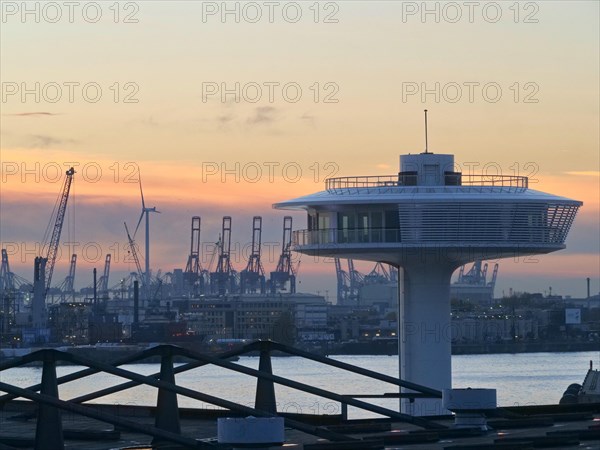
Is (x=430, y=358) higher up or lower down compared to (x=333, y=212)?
lower down

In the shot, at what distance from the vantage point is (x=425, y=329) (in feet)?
188

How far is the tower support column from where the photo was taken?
187ft

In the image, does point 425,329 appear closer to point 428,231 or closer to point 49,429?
point 428,231

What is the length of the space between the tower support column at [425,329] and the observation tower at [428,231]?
0.12 feet

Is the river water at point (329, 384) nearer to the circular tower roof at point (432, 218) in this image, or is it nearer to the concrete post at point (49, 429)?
the circular tower roof at point (432, 218)

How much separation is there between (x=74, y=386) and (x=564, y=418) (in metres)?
106

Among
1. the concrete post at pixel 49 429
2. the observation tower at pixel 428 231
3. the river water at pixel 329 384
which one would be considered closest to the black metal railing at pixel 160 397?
the concrete post at pixel 49 429

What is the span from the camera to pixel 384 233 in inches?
2248

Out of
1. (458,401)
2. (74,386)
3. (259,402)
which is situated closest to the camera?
(458,401)

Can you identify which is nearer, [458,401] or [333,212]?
[458,401]

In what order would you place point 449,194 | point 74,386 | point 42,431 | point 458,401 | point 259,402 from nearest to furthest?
point 42,431 → point 458,401 → point 259,402 → point 449,194 → point 74,386

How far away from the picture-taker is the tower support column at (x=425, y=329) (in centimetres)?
5700

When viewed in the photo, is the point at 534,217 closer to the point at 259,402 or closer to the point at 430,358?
the point at 430,358

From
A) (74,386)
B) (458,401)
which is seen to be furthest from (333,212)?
(74,386)
